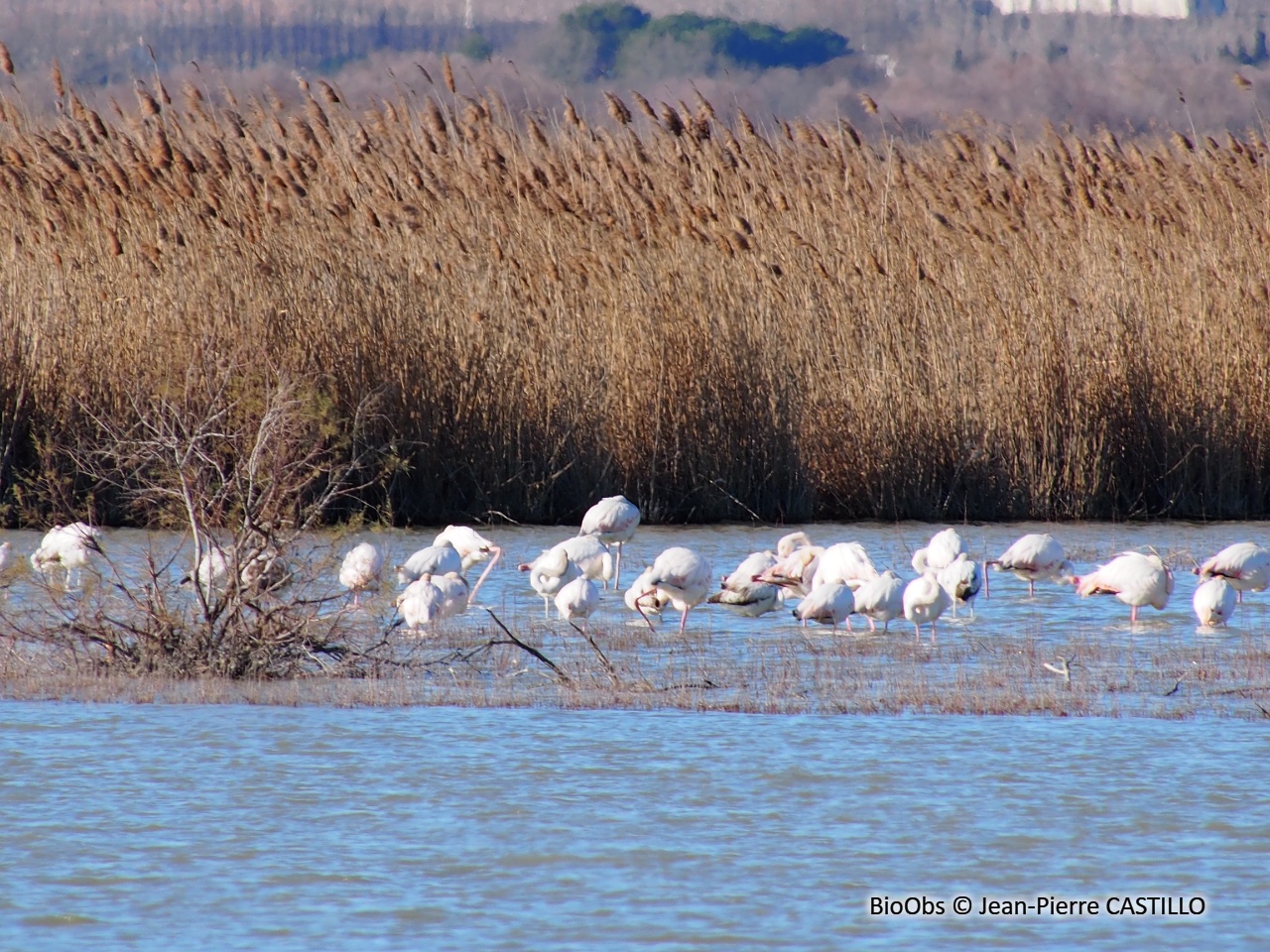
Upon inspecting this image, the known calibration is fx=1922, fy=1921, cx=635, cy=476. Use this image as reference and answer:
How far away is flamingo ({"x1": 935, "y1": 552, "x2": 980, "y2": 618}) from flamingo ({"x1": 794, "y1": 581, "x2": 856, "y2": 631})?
478mm

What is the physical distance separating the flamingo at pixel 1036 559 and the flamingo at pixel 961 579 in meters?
0.34

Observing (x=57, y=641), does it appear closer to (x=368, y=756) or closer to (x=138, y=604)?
(x=138, y=604)

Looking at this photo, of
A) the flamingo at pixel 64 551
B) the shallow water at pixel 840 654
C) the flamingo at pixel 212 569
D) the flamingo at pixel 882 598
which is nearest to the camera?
the shallow water at pixel 840 654

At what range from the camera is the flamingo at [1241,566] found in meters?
6.68

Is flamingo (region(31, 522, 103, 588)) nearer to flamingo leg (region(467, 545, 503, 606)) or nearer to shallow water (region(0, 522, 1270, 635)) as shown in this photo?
shallow water (region(0, 522, 1270, 635))

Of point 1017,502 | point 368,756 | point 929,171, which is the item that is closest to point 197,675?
point 368,756

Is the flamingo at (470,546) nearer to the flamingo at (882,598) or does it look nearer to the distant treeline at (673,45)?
the flamingo at (882,598)

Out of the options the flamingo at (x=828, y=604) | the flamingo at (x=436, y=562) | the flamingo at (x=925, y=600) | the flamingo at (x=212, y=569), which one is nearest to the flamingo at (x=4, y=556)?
the flamingo at (x=212, y=569)

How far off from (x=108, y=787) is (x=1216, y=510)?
6.68 meters

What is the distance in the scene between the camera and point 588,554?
22.8ft

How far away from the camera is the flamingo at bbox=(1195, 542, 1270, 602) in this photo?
263 inches

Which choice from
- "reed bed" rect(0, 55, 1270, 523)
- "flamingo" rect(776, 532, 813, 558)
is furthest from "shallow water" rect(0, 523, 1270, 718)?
"reed bed" rect(0, 55, 1270, 523)

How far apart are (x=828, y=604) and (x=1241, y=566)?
5.16ft

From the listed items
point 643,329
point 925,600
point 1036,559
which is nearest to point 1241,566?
point 1036,559
